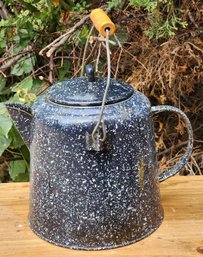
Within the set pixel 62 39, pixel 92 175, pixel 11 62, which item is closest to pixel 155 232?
pixel 92 175

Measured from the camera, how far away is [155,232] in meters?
0.84

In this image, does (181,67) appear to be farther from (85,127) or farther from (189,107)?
(85,127)

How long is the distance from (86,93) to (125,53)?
2.13ft

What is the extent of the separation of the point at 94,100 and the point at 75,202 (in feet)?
0.56

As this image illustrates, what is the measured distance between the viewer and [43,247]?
2.64 ft

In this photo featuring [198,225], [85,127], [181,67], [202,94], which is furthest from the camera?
[202,94]

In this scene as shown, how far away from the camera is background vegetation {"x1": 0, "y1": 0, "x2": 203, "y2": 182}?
1.26m

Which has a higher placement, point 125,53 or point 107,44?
point 107,44

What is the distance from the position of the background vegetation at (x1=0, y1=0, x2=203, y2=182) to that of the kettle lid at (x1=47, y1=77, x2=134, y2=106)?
0.40 metres

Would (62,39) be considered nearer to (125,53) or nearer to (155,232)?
(125,53)

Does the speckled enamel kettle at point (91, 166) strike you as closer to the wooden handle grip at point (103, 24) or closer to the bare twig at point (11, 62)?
the wooden handle grip at point (103, 24)

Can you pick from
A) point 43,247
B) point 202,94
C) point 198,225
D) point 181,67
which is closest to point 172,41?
point 181,67

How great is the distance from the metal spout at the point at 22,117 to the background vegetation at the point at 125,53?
0.35 m

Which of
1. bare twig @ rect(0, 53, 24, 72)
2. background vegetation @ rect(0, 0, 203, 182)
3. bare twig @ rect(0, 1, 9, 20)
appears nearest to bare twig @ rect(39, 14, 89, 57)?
background vegetation @ rect(0, 0, 203, 182)
